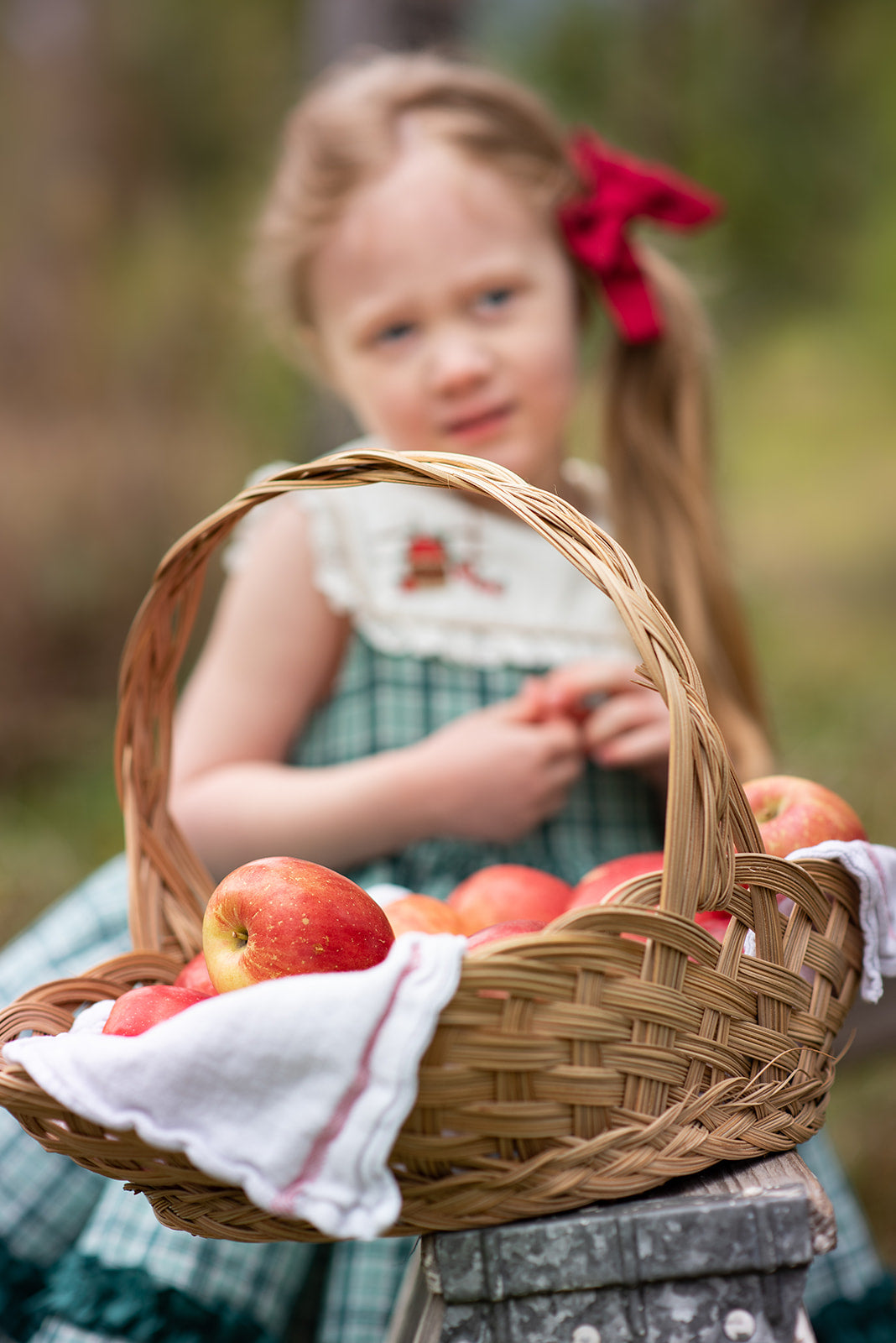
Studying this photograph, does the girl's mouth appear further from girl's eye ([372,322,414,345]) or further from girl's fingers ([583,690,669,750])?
girl's fingers ([583,690,669,750])

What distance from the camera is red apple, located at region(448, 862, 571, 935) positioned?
0.89 meters

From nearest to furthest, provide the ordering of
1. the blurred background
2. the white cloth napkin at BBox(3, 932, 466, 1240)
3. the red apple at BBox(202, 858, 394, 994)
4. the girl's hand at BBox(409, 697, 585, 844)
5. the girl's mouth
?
the white cloth napkin at BBox(3, 932, 466, 1240)
the red apple at BBox(202, 858, 394, 994)
the girl's hand at BBox(409, 697, 585, 844)
the girl's mouth
the blurred background

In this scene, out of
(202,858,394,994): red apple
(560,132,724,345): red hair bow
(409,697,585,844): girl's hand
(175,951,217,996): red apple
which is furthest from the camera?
(560,132,724,345): red hair bow

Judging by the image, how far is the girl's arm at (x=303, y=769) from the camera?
1213 mm

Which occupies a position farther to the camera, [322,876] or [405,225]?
[405,225]

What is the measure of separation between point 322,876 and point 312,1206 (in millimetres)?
211

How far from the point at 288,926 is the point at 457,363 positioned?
2.63 feet

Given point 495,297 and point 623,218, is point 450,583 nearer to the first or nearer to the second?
→ point 495,297

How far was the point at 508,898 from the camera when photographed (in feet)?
2.96

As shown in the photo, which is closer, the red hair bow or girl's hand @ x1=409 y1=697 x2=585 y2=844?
girl's hand @ x1=409 y1=697 x2=585 y2=844

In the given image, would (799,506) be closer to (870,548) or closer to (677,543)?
(870,548)

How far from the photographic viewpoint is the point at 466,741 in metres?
1.22

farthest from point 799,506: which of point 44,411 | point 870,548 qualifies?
point 44,411

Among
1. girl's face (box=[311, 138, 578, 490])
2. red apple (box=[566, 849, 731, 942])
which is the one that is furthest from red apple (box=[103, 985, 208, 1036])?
girl's face (box=[311, 138, 578, 490])
